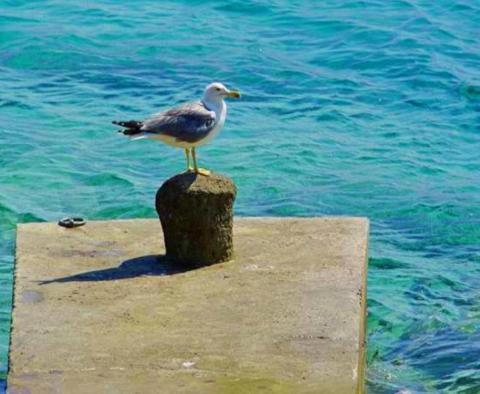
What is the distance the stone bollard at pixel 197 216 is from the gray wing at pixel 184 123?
269 millimetres

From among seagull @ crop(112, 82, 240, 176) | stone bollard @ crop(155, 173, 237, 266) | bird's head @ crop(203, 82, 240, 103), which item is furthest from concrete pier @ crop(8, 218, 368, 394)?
bird's head @ crop(203, 82, 240, 103)

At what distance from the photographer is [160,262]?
9.33 m

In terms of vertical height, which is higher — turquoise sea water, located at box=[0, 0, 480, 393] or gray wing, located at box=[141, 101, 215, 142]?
gray wing, located at box=[141, 101, 215, 142]

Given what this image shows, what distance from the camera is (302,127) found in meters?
16.3

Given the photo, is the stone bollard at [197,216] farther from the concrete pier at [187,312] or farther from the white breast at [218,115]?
the white breast at [218,115]

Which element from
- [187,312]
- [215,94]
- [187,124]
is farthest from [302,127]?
[187,312]

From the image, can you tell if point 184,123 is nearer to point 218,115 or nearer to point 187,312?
point 218,115

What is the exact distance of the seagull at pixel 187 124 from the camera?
901 centimetres

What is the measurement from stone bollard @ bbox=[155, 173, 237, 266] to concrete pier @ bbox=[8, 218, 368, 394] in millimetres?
119

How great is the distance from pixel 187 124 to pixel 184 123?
→ 20 millimetres

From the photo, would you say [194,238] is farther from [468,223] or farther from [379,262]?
[468,223]

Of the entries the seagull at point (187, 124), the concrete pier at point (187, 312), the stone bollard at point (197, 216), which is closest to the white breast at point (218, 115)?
the seagull at point (187, 124)

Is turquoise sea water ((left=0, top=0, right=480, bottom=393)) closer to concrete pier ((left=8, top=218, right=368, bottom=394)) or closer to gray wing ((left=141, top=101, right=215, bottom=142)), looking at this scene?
concrete pier ((left=8, top=218, right=368, bottom=394))

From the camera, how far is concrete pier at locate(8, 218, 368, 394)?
745cm
